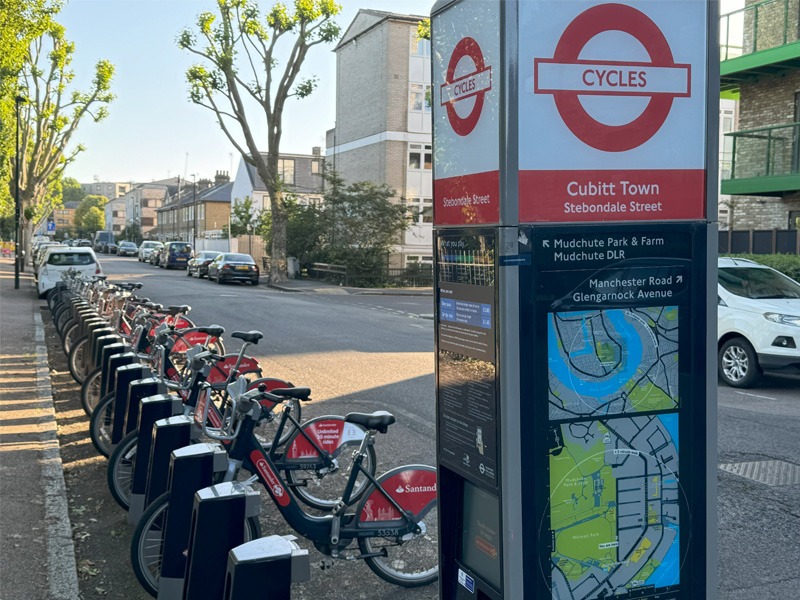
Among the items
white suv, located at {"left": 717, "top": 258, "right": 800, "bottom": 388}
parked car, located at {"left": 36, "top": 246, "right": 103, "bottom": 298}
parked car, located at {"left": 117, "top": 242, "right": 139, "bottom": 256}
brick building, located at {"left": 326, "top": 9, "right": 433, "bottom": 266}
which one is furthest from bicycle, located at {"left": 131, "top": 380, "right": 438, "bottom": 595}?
parked car, located at {"left": 117, "top": 242, "right": 139, "bottom": 256}

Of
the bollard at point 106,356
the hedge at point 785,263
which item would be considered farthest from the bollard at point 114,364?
the hedge at point 785,263

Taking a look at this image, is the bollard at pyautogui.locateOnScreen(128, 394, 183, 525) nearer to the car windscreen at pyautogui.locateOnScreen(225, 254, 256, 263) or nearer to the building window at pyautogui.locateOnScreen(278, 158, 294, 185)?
the car windscreen at pyautogui.locateOnScreen(225, 254, 256, 263)

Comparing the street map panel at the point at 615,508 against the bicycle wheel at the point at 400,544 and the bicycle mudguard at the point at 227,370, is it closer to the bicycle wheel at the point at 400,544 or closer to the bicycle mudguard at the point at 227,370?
the bicycle wheel at the point at 400,544

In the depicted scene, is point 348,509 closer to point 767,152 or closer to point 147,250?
point 767,152

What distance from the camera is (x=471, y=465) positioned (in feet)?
10.3

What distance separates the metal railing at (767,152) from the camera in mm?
20781

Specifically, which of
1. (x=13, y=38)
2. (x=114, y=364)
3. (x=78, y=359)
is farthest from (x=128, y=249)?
(x=114, y=364)

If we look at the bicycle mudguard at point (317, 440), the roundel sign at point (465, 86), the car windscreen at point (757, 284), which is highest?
the roundel sign at point (465, 86)

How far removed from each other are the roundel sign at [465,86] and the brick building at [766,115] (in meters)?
19.2

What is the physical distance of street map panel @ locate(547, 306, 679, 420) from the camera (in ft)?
9.69

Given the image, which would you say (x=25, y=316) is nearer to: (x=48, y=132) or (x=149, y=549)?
(x=149, y=549)

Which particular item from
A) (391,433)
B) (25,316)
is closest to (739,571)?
(391,433)

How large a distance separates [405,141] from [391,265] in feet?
26.1

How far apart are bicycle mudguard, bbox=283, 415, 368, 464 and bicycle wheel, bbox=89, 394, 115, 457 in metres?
2.13
